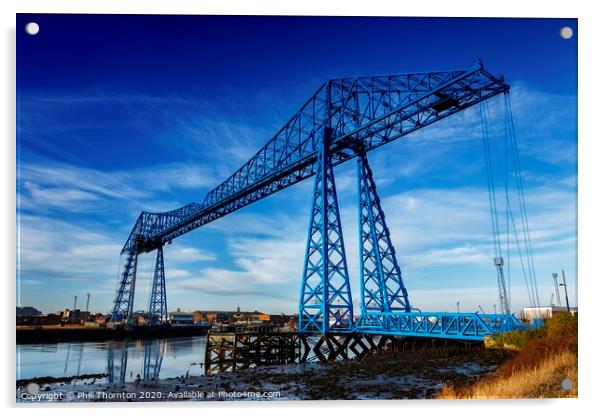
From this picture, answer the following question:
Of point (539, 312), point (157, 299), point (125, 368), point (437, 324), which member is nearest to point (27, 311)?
point (125, 368)

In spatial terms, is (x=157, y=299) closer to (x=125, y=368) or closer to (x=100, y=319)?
(x=100, y=319)

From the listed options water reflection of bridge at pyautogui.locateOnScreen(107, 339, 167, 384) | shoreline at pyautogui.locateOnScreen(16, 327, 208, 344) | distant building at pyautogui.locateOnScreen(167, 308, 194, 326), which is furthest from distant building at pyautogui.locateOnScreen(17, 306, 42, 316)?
distant building at pyautogui.locateOnScreen(167, 308, 194, 326)

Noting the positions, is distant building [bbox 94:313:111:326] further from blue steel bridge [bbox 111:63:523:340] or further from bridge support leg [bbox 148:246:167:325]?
blue steel bridge [bbox 111:63:523:340]

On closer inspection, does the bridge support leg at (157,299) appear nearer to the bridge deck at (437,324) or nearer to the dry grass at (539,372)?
the bridge deck at (437,324)

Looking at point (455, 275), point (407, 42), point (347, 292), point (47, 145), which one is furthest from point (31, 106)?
point (347, 292)

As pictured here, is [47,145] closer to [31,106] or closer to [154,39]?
[31,106]
